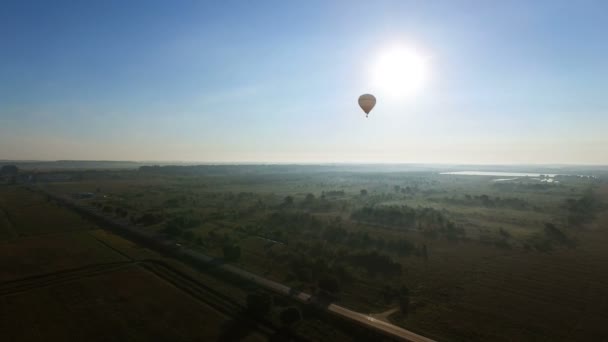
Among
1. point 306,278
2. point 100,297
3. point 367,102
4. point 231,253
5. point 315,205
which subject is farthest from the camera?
point 315,205

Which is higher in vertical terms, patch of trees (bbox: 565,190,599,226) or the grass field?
patch of trees (bbox: 565,190,599,226)

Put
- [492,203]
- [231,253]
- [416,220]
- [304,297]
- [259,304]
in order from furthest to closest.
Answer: [492,203]
[416,220]
[231,253]
[304,297]
[259,304]

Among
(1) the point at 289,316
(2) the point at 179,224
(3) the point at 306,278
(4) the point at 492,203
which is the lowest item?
(3) the point at 306,278

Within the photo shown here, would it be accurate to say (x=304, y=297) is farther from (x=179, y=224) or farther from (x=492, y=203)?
(x=492, y=203)

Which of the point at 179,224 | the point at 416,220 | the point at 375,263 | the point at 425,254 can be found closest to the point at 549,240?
the point at 416,220

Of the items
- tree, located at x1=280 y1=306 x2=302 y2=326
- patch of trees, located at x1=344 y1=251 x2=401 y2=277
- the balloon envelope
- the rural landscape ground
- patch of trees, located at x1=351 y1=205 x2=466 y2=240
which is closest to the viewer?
the rural landscape ground

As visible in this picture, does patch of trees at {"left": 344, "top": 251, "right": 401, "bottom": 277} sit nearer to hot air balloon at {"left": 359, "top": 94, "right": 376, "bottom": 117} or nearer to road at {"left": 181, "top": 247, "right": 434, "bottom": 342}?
road at {"left": 181, "top": 247, "right": 434, "bottom": 342}

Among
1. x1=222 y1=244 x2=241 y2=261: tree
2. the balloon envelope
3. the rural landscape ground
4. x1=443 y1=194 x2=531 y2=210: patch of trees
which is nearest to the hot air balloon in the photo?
the balloon envelope

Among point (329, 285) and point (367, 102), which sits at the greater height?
point (367, 102)

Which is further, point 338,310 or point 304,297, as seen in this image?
point 304,297
